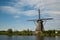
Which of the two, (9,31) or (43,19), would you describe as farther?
(9,31)

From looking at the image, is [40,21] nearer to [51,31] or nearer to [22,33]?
[51,31]

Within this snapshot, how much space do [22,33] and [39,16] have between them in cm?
1528

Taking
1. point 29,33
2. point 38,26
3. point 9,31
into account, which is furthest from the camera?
point 9,31

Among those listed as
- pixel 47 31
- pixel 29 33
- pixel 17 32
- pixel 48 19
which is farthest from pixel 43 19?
pixel 17 32

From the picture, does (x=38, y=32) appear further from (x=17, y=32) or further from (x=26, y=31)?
(x=17, y=32)

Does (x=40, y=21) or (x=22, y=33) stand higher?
(x=40, y=21)

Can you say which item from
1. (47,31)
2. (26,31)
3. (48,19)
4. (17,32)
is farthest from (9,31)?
(48,19)

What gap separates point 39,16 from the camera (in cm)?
5462

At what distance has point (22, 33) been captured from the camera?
67688 millimetres

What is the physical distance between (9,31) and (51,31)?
2043 cm

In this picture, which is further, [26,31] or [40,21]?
[26,31]

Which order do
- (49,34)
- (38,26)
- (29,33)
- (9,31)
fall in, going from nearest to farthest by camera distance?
(38,26) → (49,34) → (29,33) → (9,31)

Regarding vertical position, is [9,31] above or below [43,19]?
below

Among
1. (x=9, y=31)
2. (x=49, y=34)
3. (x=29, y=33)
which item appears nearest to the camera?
(x=49, y=34)
